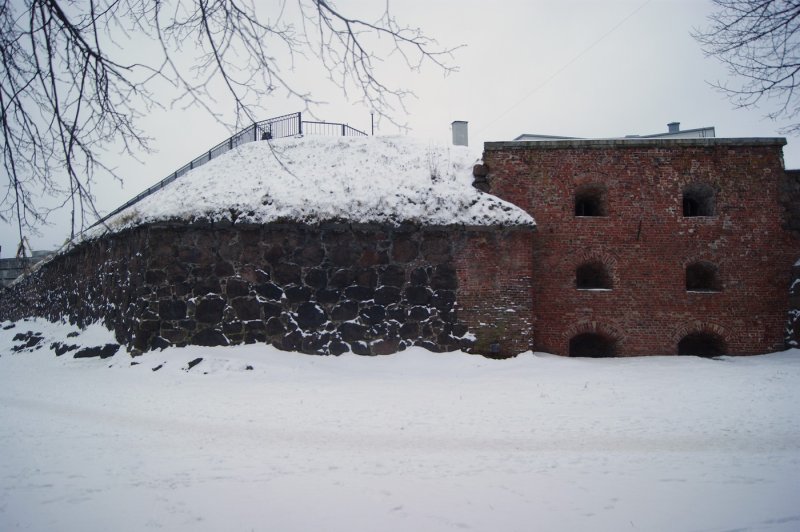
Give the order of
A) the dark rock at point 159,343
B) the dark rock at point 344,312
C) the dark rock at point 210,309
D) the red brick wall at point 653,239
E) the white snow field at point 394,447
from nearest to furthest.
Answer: the white snow field at point 394,447 → the dark rock at point 159,343 → the dark rock at point 210,309 → the dark rock at point 344,312 → the red brick wall at point 653,239

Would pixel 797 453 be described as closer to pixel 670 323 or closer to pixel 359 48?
pixel 359 48

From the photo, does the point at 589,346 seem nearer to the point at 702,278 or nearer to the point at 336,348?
the point at 702,278

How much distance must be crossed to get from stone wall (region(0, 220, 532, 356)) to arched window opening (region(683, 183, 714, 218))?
4.34 m

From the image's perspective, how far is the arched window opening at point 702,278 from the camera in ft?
37.2

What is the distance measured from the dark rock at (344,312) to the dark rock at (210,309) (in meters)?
2.25

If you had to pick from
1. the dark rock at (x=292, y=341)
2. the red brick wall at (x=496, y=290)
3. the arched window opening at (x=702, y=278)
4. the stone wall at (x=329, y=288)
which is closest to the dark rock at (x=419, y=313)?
the stone wall at (x=329, y=288)

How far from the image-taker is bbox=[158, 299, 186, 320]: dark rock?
10.0 metres

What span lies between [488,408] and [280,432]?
2.83 meters

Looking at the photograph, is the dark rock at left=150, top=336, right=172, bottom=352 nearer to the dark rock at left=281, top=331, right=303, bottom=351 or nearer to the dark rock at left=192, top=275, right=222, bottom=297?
the dark rock at left=192, top=275, right=222, bottom=297

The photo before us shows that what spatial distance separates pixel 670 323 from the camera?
11.0 meters

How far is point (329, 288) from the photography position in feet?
33.9

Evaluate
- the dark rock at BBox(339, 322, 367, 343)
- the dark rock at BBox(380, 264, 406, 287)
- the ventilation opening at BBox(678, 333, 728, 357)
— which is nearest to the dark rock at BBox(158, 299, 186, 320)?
the dark rock at BBox(339, 322, 367, 343)

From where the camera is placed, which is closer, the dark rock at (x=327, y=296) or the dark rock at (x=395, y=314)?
the dark rock at (x=327, y=296)

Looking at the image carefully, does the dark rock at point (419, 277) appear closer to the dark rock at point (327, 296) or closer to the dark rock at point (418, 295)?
the dark rock at point (418, 295)
